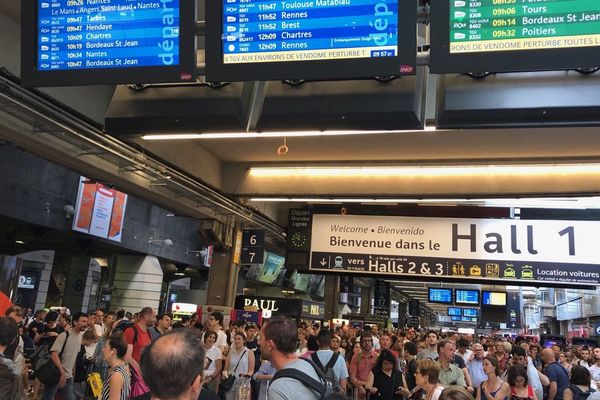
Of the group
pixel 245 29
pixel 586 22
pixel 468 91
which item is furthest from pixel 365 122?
pixel 586 22

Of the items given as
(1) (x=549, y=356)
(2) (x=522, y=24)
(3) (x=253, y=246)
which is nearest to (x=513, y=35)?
(2) (x=522, y=24)

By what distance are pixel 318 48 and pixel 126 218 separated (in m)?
19.5

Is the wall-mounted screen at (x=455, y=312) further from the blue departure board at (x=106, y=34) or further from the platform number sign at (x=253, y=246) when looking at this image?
the blue departure board at (x=106, y=34)

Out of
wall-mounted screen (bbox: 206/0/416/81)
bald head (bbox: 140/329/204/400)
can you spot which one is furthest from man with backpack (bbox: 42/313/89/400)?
bald head (bbox: 140/329/204/400)

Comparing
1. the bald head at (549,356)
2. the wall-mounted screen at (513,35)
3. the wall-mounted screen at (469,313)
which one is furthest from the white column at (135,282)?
the wall-mounted screen at (513,35)

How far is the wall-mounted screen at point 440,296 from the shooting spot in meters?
19.7

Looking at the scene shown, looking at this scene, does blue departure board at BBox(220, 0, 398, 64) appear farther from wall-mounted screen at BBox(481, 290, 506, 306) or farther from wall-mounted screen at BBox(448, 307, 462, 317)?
wall-mounted screen at BBox(448, 307, 462, 317)

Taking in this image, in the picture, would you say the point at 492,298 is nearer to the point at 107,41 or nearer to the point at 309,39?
the point at 309,39

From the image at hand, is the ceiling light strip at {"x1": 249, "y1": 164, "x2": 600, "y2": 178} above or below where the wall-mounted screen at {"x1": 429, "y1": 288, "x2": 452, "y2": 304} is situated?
above

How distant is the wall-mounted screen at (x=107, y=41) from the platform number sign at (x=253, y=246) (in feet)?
23.5

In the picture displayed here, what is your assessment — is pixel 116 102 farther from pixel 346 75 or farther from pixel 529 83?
pixel 529 83

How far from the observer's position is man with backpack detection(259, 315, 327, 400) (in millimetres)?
2570

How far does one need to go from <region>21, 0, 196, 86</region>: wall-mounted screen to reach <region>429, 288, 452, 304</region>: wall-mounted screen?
17.7 metres

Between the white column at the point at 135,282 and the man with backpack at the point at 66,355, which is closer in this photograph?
the man with backpack at the point at 66,355
